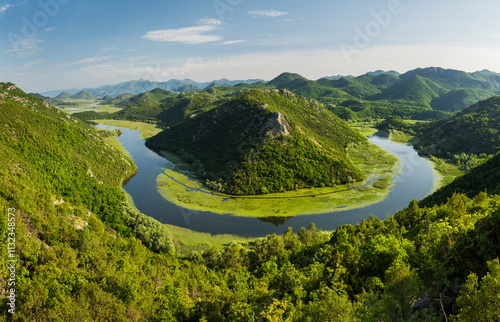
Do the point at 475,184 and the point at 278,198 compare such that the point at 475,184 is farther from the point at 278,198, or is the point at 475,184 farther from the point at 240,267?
the point at 240,267

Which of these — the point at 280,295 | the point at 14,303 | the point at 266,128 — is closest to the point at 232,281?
the point at 280,295

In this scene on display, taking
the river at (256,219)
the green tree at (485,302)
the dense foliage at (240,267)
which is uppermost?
the green tree at (485,302)

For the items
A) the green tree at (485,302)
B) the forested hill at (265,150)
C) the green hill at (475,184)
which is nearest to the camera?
the green tree at (485,302)

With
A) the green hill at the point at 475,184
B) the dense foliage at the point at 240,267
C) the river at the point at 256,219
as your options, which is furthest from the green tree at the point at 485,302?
the river at the point at 256,219

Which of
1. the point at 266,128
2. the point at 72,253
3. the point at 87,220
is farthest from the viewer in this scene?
the point at 266,128

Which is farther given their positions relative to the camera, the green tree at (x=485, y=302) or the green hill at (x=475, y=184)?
the green hill at (x=475, y=184)

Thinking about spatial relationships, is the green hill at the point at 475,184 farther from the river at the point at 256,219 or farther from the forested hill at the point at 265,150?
the forested hill at the point at 265,150

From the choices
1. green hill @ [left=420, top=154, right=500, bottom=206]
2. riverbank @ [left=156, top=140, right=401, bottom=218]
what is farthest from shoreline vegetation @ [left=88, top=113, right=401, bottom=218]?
green hill @ [left=420, top=154, right=500, bottom=206]

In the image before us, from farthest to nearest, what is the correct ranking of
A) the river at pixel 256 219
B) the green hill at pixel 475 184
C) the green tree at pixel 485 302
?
the river at pixel 256 219 → the green hill at pixel 475 184 → the green tree at pixel 485 302

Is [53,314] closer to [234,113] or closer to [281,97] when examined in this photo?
[234,113]

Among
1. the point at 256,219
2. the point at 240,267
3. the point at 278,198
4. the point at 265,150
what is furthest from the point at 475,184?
the point at 265,150
